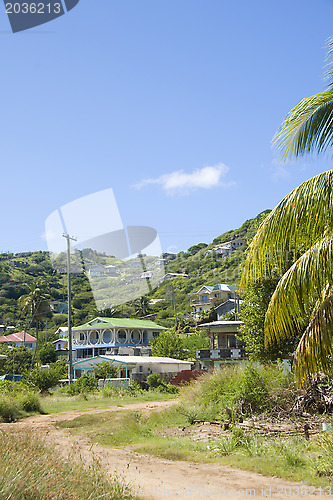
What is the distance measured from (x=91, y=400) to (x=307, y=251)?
2552 cm

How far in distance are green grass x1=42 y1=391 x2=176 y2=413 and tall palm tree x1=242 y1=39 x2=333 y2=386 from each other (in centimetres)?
1996

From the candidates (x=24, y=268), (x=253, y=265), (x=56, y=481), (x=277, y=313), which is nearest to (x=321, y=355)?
(x=277, y=313)

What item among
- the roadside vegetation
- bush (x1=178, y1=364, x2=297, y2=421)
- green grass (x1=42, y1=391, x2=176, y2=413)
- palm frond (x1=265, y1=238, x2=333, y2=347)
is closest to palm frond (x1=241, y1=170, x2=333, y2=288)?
palm frond (x1=265, y1=238, x2=333, y2=347)

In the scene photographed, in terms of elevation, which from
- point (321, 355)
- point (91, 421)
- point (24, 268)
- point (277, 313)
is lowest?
point (91, 421)

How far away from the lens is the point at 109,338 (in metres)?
51.8

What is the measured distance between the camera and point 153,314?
8694 centimetres

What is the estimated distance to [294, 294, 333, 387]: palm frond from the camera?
6.80m

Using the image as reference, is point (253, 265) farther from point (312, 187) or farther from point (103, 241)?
point (103, 241)

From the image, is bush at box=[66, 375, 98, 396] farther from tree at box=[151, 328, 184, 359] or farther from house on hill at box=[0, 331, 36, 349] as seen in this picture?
house on hill at box=[0, 331, 36, 349]

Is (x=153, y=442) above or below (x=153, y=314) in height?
below

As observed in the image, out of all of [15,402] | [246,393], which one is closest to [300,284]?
[246,393]

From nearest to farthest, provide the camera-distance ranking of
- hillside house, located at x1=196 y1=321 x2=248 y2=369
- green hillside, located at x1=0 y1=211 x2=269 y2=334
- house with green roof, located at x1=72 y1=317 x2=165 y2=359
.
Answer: hillside house, located at x1=196 y1=321 x2=248 y2=369 < house with green roof, located at x1=72 y1=317 x2=165 y2=359 < green hillside, located at x1=0 y1=211 x2=269 y2=334

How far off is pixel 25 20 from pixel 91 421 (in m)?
16.0

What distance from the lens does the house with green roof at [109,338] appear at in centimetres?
5088
